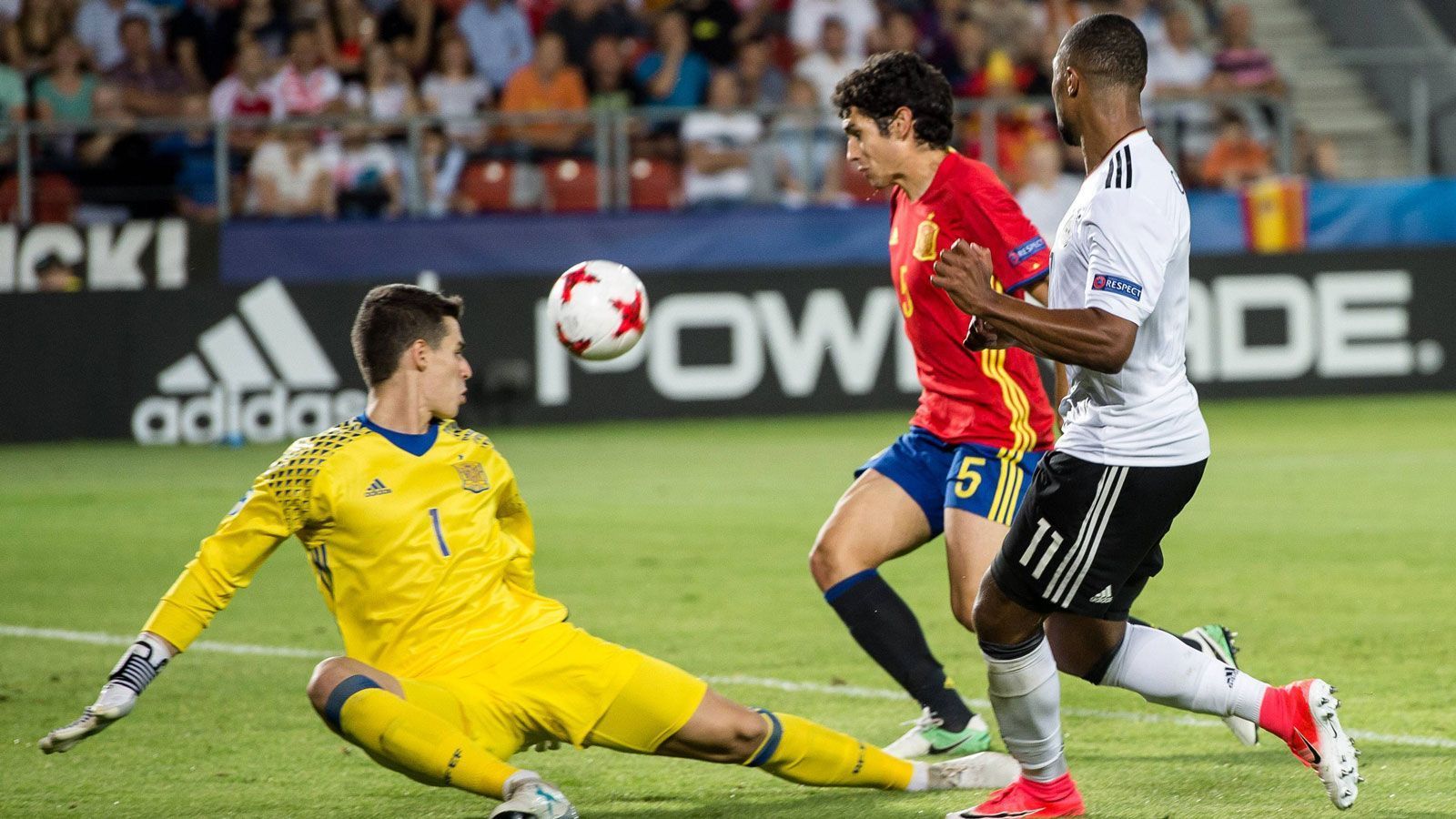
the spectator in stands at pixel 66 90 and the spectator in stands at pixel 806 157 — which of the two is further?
the spectator in stands at pixel 806 157

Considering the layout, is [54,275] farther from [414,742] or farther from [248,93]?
[414,742]

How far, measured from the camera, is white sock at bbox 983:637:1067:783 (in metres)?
4.71

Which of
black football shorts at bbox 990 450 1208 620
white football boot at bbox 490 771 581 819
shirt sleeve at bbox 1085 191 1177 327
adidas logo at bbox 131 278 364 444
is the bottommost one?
adidas logo at bbox 131 278 364 444

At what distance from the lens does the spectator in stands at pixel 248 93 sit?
655 inches

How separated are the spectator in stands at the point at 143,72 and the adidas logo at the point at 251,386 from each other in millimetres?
2544

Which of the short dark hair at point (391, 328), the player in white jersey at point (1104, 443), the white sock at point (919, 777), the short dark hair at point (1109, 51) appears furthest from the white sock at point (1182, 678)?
the short dark hair at point (391, 328)

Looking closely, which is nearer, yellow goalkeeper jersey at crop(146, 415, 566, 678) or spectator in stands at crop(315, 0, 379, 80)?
yellow goalkeeper jersey at crop(146, 415, 566, 678)

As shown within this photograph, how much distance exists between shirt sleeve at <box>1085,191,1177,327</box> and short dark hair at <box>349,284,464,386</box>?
1.64m

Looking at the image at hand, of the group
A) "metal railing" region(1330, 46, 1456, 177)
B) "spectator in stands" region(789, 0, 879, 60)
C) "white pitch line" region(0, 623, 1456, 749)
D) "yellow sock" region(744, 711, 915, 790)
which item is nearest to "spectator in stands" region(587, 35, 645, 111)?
"spectator in stands" region(789, 0, 879, 60)

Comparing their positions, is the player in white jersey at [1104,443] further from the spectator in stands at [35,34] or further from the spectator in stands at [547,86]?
Result: the spectator in stands at [35,34]

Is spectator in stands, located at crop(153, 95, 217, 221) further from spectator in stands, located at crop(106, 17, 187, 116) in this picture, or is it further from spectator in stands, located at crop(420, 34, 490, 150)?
spectator in stands, located at crop(420, 34, 490, 150)

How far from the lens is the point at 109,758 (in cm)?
567

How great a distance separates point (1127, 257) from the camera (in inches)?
169

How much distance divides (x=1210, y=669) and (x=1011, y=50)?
47.8 ft
